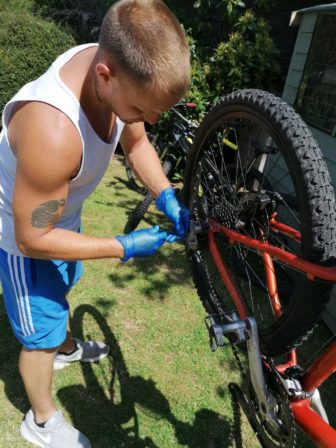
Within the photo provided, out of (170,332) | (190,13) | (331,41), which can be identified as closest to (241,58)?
(331,41)

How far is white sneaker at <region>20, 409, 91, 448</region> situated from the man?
0.04 feet

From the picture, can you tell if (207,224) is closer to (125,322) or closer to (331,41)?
(125,322)

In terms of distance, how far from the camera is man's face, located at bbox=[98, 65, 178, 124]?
1.13 metres

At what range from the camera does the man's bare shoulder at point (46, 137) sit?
1163 millimetres

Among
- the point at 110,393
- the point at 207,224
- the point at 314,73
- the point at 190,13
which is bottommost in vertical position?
the point at 110,393

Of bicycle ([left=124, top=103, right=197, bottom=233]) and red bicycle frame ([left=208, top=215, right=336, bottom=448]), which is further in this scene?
bicycle ([left=124, top=103, right=197, bottom=233])

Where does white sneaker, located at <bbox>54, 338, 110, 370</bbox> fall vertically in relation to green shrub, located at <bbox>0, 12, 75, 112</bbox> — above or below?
below

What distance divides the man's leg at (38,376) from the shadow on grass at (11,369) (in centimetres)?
28

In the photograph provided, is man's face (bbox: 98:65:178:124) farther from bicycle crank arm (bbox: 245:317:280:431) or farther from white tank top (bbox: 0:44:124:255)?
bicycle crank arm (bbox: 245:317:280:431)

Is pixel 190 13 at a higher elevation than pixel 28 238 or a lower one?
higher

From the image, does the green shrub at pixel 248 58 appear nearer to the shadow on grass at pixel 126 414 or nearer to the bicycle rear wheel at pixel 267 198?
the bicycle rear wheel at pixel 267 198

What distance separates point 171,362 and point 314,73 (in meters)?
3.07

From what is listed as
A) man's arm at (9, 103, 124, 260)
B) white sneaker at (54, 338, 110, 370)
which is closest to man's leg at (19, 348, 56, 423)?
white sneaker at (54, 338, 110, 370)

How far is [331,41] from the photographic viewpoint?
359 cm
